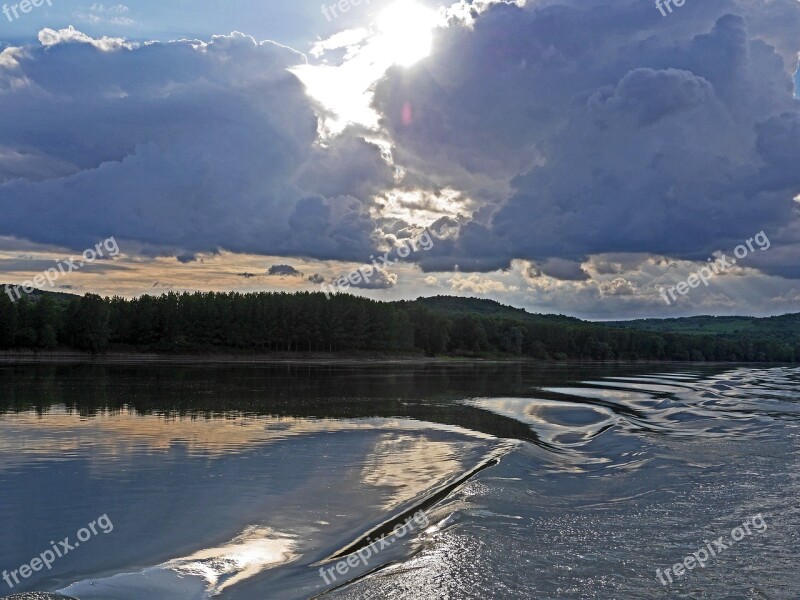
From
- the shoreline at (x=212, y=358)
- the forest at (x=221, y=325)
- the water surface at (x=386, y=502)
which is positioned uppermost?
the forest at (x=221, y=325)

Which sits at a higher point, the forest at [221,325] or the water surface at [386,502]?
the forest at [221,325]

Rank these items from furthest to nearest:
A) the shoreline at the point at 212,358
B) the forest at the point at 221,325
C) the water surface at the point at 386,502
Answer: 1. the forest at the point at 221,325
2. the shoreline at the point at 212,358
3. the water surface at the point at 386,502

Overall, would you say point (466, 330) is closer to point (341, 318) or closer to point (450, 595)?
point (341, 318)

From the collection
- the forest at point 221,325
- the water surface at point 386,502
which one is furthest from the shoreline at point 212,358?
the water surface at point 386,502

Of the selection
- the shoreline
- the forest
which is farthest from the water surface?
the forest

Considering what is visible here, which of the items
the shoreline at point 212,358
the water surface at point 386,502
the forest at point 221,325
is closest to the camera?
the water surface at point 386,502

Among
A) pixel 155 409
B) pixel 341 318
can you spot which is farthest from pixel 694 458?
pixel 341 318

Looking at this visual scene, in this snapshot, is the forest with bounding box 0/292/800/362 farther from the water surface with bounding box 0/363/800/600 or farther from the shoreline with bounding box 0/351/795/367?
the water surface with bounding box 0/363/800/600

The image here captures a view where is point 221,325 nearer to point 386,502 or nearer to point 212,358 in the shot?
point 212,358

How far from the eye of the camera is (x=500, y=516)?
17828 millimetres

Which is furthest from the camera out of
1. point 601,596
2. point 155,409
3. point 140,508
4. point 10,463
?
point 155,409

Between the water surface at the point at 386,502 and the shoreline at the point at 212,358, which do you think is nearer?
the water surface at the point at 386,502

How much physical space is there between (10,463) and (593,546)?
19.2 m

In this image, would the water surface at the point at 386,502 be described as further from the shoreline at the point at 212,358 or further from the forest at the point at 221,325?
the forest at the point at 221,325
